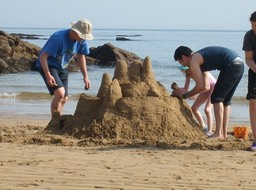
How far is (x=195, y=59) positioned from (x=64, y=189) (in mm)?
3030

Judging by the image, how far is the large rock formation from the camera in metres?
7.49

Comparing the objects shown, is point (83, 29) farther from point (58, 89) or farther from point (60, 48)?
point (58, 89)

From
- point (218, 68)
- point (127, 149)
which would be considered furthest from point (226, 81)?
point (127, 149)

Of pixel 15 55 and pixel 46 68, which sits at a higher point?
pixel 46 68

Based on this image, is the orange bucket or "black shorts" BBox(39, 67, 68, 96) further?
the orange bucket

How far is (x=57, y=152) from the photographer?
661 cm

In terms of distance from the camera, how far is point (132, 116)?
755cm

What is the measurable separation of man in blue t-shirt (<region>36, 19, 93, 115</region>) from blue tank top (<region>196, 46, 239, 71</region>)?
1.45 m

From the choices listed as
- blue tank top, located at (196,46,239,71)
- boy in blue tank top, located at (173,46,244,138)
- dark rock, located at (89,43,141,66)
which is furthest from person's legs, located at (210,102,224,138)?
dark rock, located at (89,43,141,66)

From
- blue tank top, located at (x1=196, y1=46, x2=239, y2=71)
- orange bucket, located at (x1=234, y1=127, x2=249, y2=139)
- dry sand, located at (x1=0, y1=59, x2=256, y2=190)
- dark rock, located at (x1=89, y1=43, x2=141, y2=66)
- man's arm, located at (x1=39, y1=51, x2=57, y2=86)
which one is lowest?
dark rock, located at (x1=89, y1=43, x2=141, y2=66)

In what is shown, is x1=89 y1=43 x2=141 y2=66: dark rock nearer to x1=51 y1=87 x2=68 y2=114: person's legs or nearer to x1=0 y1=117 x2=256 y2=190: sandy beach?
x1=51 y1=87 x2=68 y2=114: person's legs

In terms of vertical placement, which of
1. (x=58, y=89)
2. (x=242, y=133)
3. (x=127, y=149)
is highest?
(x=58, y=89)

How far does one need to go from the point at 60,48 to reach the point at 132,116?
1268mm

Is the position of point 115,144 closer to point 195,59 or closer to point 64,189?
point 195,59
